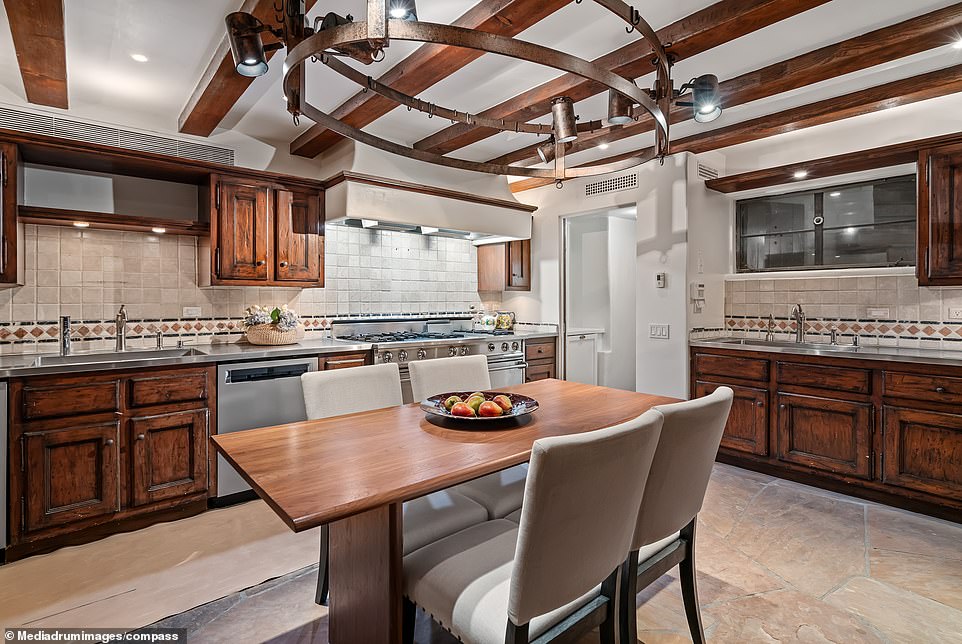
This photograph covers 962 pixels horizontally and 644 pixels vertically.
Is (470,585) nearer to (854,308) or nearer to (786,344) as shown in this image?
(786,344)

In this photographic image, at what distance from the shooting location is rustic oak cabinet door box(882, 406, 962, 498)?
2844 millimetres

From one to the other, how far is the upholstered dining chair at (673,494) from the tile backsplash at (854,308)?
2.73m

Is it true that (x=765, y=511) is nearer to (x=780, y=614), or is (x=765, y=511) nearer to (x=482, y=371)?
(x=780, y=614)

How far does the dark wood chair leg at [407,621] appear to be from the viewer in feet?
4.85

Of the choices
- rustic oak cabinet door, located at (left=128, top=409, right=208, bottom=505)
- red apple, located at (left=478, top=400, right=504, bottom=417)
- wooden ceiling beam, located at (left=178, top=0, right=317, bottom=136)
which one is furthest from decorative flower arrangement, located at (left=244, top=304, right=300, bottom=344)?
red apple, located at (left=478, top=400, right=504, bottom=417)

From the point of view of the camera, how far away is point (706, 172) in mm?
4129

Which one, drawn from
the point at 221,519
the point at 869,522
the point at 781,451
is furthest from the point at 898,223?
the point at 221,519

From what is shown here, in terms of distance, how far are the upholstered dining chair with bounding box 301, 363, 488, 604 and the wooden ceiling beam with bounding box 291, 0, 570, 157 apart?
1.49 metres

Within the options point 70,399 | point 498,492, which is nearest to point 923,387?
point 498,492

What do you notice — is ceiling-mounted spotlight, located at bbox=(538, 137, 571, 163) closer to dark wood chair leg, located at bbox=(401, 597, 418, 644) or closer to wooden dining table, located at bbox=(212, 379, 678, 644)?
wooden dining table, located at bbox=(212, 379, 678, 644)

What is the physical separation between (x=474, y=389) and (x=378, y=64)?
71.3 inches

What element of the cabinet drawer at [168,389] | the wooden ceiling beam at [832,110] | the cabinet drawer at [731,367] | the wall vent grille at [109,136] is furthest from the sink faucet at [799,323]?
the wall vent grille at [109,136]

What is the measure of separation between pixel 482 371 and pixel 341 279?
6.27 feet

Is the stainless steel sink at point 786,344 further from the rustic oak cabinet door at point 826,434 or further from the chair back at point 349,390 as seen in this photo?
the chair back at point 349,390
